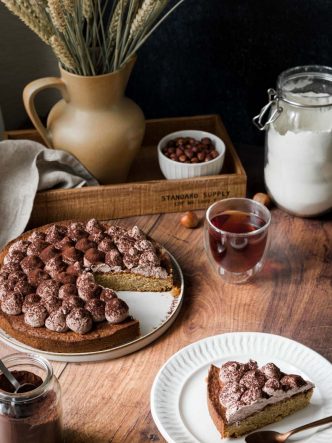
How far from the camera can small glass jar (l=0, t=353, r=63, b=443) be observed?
1087mm

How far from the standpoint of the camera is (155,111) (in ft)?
7.30

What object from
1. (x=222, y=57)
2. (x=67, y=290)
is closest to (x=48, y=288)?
(x=67, y=290)

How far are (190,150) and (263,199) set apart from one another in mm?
222

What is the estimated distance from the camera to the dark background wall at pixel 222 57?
1.93m

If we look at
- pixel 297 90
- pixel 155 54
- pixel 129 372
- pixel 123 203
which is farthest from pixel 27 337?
pixel 155 54

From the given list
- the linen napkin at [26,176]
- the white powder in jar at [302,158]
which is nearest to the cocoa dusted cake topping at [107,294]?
the linen napkin at [26,176]

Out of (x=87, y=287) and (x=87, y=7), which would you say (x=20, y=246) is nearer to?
(x=87, y=287)

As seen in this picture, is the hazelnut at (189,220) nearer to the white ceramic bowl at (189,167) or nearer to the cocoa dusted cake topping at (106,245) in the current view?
the white ceramic bowl at (189,167)

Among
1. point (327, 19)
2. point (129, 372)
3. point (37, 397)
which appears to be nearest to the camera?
point (37, 397)

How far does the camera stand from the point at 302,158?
1.68 meters

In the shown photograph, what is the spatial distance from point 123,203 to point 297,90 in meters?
0.51

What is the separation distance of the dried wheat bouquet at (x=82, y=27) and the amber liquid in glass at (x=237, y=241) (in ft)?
1.48

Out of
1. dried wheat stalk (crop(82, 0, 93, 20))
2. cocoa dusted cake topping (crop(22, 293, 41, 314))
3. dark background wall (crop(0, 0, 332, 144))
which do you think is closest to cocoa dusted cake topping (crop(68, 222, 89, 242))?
cocoa dusted cake topping (crop(22, 293, 41, 314))

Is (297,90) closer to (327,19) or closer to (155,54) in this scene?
(327,19)
